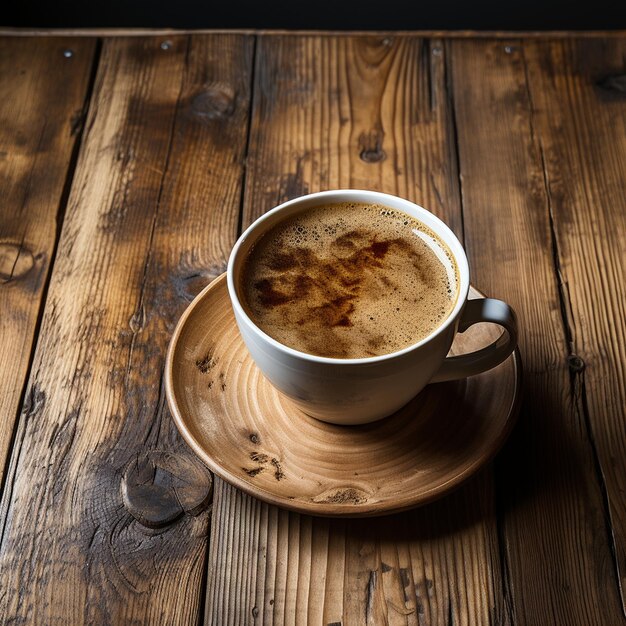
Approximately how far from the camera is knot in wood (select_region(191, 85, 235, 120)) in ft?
4.18

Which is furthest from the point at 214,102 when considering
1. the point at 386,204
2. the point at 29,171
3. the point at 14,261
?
the point at 386,204

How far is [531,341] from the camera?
1.01 m

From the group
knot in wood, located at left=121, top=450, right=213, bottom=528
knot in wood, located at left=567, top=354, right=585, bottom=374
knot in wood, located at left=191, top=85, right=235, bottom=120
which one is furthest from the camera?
knot in wood, located at left=191, top=85, right=235, bottom=120

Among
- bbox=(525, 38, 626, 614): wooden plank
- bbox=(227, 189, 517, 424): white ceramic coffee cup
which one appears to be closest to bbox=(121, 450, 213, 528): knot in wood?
bbox=(227, 189, 517, 424): white ceramic coffee cup

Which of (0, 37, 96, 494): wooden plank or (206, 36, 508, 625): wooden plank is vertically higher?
(0, 37, 96, 494): wooden plank

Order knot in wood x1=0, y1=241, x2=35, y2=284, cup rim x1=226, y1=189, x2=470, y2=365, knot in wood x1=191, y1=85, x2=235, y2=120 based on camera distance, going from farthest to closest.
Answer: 1. knot in wood x1=191, y1=85, x2=235, y2=120
2. knot in wood x1=0, y1=241, x2=35, y2=284
3. cup rim x1=226, y1=189, x2=470, y2=365

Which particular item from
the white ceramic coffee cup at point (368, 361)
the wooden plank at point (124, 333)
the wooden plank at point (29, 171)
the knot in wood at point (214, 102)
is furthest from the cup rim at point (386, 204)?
the knot in wood at point (214, 102)

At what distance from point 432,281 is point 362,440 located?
0.59 ft

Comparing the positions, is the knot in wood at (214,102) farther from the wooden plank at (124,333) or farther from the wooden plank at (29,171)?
the wooden plank at (29,171)

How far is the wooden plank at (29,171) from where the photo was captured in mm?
1011

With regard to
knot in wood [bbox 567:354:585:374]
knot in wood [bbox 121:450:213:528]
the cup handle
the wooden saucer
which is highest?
the cup handle

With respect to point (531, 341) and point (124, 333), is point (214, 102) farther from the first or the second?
point (531, 341)

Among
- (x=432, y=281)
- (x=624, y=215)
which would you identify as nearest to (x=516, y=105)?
(x=624, y=215)

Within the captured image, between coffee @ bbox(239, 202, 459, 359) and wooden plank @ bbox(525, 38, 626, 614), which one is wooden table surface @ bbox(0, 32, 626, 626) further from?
coffee @ bbox(239, 202, 459, 359)
